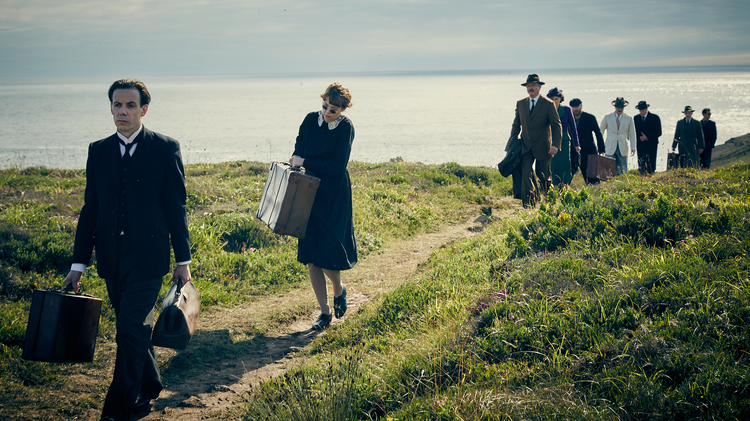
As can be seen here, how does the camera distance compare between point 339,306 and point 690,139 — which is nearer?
point 339,306

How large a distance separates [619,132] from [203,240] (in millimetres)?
10460

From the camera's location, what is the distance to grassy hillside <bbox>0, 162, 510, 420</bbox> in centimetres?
428

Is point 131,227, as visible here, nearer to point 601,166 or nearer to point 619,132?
point 601,166

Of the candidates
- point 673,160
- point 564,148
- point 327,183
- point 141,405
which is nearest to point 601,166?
point 564,148

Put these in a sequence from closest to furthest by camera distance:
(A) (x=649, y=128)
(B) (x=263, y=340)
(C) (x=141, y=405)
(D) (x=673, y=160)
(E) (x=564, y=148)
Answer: (C) (x=141, y=405) → (B) (x=263, y=340) → (E) (x=564, y=148) → (A) (x=649, y=128) → (D) (x=673, y=160)

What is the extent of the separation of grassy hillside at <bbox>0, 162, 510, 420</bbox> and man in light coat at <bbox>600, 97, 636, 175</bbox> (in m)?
3.05

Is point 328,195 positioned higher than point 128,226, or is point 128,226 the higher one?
point 328,195

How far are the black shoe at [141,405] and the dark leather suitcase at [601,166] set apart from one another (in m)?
10.7

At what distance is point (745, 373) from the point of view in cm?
293

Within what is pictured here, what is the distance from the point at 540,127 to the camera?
9.30 m

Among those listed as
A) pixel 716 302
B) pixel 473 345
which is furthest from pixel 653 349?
pixel 473 345

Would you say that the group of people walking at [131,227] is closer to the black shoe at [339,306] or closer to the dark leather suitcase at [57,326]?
the dark leather suitcase at [57,326]

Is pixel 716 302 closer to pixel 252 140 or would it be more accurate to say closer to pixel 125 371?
pixel 125 371

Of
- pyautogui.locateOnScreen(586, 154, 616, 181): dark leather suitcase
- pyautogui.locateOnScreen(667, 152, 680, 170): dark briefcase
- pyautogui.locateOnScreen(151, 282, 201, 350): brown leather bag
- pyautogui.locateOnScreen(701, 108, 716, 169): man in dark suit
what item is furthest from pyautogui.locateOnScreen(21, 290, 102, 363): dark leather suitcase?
pyautogui.locateOnScreen(701, 108, 716, 169): man in dark suit
